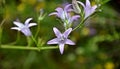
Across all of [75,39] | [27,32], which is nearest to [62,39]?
[27,32]

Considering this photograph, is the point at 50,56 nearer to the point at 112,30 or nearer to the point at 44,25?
the point at 44,25

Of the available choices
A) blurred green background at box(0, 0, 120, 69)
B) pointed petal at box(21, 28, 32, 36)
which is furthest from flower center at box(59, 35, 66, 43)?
blurred green background at box(0, 0, 120, 69)

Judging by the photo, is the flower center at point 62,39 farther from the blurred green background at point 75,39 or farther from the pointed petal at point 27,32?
the blurred green background at point 75,39

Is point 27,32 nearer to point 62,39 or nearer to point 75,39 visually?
point 62,39

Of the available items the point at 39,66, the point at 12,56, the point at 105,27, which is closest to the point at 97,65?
the point at 105,27

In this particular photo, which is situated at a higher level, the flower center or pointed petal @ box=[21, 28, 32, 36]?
pointed petal @ box=[21, 28, 32, 36]

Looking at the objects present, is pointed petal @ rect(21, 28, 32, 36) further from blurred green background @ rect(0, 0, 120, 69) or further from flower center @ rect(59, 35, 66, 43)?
blurred green background @ rect(0, 0, 120, 69)

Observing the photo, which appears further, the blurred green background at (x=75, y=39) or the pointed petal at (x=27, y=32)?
the blurred green background at (x=75, y=39)

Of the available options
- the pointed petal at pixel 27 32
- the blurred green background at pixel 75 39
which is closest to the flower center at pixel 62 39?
the pointed petal at pixel 27 32
